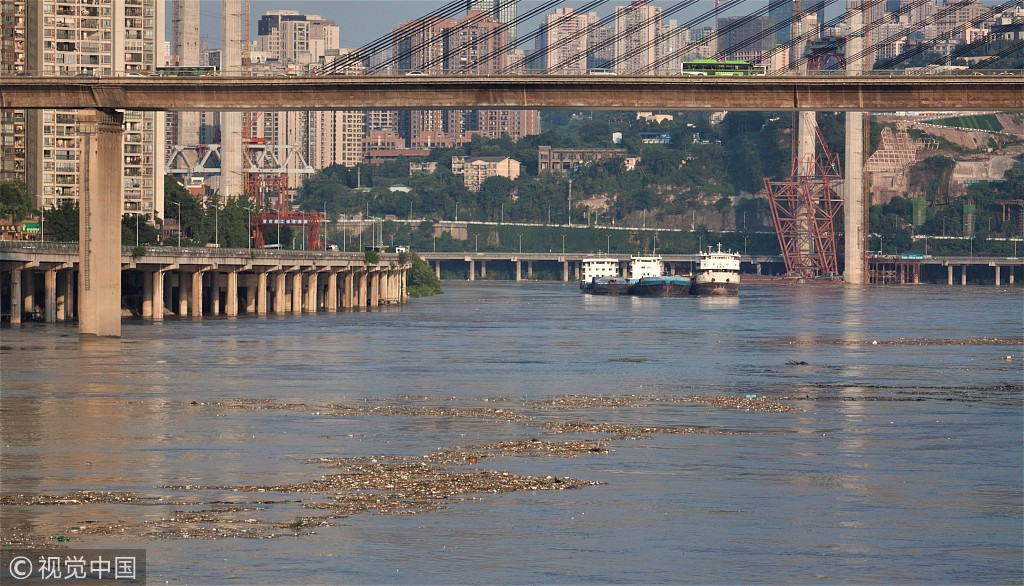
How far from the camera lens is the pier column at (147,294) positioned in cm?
13062

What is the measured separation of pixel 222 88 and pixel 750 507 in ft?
224

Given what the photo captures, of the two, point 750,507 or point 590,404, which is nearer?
point 750,507

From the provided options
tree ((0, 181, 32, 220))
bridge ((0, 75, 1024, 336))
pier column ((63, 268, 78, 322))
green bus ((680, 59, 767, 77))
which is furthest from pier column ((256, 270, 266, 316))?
green bus ((680, 59, 767, 77))

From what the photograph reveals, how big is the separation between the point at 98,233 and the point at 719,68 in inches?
1504

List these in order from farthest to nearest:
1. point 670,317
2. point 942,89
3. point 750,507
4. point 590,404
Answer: point 670,317, point 942,89, point 590,404, point 750,507

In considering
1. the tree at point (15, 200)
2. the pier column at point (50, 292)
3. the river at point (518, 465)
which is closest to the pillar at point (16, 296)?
the pier column at point (50, 292)

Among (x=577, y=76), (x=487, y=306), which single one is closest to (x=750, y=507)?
(x=577, y=76)

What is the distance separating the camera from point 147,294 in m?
132

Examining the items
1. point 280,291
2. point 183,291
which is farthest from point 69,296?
point 280,291

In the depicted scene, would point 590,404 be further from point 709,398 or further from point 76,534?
point 76,534

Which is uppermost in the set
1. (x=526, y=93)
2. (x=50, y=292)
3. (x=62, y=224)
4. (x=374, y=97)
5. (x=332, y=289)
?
(x=526, y=93)

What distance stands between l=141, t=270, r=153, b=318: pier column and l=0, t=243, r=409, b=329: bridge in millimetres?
76

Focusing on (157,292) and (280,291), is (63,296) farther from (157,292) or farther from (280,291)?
(280,291)

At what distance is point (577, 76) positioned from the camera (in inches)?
3816
